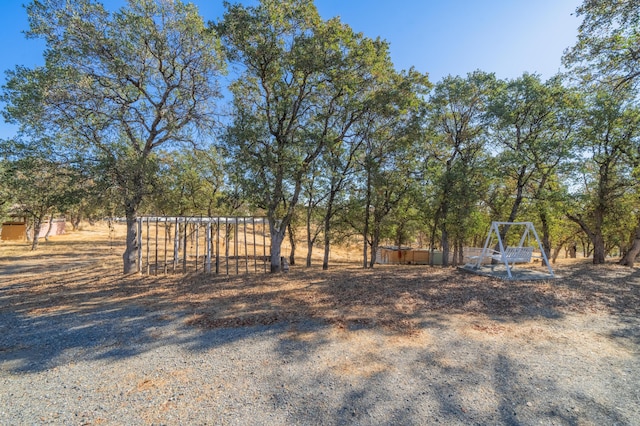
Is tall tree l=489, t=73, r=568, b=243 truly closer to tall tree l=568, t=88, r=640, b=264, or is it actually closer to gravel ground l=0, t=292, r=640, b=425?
tall tree l=568, t=88, r=640, b=264

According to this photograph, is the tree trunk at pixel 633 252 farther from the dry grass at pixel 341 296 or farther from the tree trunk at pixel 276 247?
the tree trunk at pixel 276 247

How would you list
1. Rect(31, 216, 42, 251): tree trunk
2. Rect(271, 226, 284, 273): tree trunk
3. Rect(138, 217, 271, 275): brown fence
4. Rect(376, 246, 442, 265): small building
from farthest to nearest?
Rect(376, 246, 442, 265): small building < Rect(31, 216, 42, 251): tree trunk < Rect(138, 217, 271, 275): brown fence < Rect(271, 226, 284, 273): tree trunk

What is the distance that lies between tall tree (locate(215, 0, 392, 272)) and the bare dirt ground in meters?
4.32

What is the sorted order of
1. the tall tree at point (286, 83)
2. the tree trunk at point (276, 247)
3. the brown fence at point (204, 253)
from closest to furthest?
the tall tree at point (286, 83) → the tree trunk at point (276, 247) → the brown fence at point (204, 253)

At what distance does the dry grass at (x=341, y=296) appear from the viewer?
609 cm

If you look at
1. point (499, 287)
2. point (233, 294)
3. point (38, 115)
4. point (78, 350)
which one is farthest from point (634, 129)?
point (38, 115)

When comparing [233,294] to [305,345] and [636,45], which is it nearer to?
[305,345]

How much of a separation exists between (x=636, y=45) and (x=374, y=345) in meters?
11.2

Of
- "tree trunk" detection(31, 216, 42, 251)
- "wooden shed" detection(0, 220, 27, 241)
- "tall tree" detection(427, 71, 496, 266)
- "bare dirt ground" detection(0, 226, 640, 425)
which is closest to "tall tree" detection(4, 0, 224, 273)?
"bare dirt ground" detection(0, 226, 640, 425)

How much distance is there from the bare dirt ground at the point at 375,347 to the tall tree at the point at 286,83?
432 cm

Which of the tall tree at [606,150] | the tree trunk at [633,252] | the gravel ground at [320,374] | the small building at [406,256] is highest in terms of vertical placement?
the tall tree at [606,150]

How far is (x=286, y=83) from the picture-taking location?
10.6m

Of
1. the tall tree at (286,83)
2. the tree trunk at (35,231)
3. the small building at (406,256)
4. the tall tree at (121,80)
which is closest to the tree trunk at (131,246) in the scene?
the tall tree at (121,80)

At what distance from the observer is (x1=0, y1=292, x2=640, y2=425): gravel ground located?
118 inches
